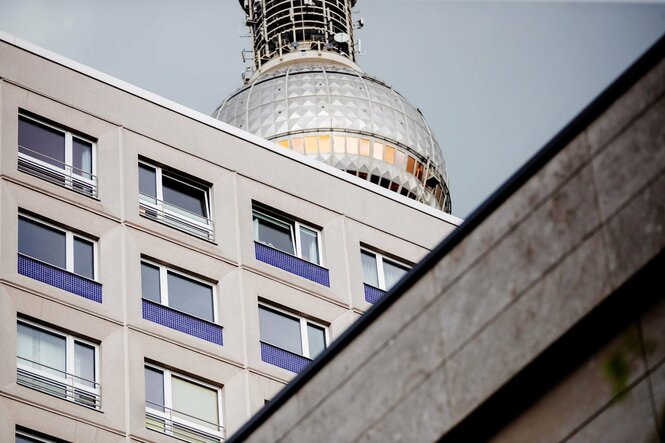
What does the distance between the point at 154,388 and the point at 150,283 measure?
2385 millimetres

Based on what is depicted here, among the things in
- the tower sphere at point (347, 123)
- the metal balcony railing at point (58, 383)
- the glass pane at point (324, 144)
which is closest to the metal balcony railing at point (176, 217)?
the metal balcony railing at point (58, 383)

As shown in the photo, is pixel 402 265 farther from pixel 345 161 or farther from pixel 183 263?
pixel 345 161

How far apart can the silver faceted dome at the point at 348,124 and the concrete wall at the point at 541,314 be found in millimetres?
48110

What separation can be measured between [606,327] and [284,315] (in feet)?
67.1

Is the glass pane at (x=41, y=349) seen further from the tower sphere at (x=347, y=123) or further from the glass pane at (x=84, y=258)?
the tower sphere at (x=347, y=123)

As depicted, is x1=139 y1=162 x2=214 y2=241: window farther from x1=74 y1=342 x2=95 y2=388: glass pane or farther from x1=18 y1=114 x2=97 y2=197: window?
x1=74 y1=342 x2=95 y2=388: glass pane

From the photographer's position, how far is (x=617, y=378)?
1521 centimetres

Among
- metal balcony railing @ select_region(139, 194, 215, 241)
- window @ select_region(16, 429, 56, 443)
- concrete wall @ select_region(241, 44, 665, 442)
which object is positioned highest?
metal balcony railing @ select_region(139, 194, 215, 241)

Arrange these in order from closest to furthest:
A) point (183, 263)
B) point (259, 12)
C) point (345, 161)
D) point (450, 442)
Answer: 1. point (450, 442)
2. point (183, 263)
3. point (345, 161)
4. point (259, 12)

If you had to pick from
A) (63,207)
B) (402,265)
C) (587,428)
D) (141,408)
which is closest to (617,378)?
(587,428)

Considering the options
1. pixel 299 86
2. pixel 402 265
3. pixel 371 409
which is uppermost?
pixel 299 86

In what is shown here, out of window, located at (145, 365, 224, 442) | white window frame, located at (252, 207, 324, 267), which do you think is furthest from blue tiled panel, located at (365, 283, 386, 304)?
window, located at (145, 365, 224, 442)

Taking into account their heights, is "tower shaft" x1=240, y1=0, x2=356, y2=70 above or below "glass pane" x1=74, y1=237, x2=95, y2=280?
above

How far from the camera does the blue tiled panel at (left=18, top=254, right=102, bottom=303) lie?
32094 millimetres
